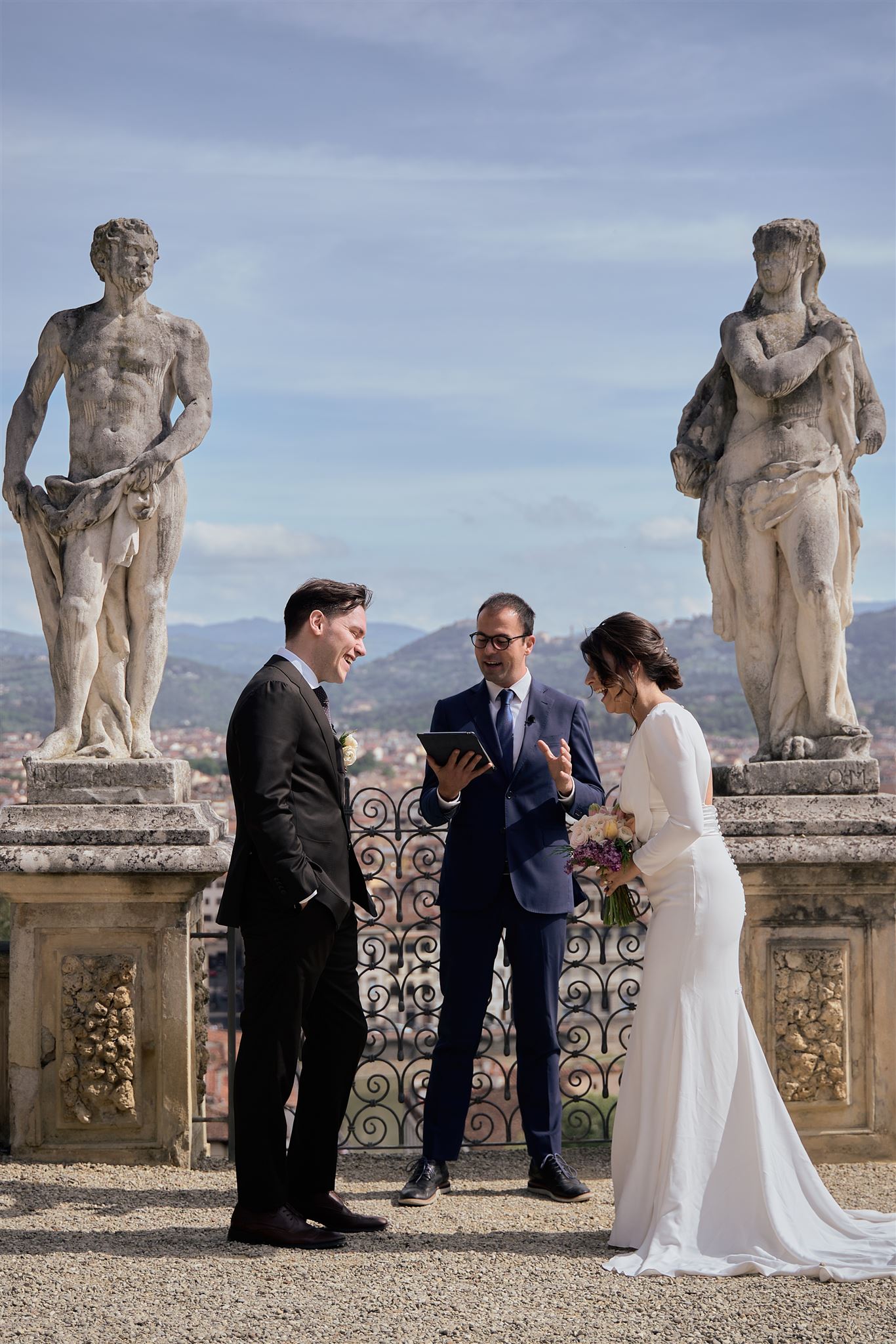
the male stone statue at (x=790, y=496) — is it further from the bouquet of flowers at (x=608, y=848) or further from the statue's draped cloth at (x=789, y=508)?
the bouquet of flowers at (x=608, y=848)

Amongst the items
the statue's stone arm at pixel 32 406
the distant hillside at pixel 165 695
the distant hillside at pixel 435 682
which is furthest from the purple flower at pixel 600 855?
the distant hillside at pixel 435 682

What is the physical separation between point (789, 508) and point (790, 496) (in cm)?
5

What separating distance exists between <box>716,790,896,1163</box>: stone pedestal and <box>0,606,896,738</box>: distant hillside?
123ft

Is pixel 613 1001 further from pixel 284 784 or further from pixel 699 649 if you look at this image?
pixel 699 649

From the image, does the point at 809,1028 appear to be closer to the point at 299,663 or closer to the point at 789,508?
the point at 789,508

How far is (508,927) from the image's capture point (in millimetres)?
4898

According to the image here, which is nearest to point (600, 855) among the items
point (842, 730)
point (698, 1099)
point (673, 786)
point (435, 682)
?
point (673, 786)

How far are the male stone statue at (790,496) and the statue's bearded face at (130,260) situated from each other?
2.35 m

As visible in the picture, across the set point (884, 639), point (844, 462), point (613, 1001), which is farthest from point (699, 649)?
point (844, 462)

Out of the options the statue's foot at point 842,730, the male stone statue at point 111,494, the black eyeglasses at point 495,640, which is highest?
the male stone statue at point 111,494

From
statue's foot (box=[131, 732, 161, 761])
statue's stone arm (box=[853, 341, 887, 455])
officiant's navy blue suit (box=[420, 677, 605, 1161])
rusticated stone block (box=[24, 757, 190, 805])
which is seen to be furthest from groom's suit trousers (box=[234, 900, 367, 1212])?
statue's stone arm (box=[853, 341, 887, 455])

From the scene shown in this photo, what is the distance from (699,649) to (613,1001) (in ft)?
139

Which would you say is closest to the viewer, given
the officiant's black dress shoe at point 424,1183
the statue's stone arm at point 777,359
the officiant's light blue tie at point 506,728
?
the officiant's black dress shoe at point 424,1183

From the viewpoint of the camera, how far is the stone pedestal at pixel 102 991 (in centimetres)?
537
